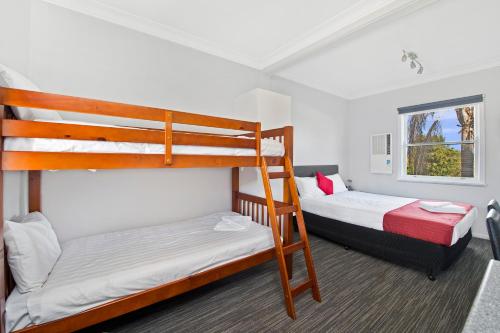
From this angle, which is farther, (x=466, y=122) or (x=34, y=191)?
(x=466, y=122)

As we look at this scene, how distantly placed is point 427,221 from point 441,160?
227 centimetres

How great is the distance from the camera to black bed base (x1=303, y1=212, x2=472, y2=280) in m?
2.25

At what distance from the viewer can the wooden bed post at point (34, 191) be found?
1909 mm

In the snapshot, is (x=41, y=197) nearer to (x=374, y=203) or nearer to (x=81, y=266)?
(x=81, y=266)

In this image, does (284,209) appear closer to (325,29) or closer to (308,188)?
(308,188)

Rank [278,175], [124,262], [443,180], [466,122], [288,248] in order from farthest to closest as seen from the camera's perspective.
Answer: [443,180] → [466,122] → [278,175] → [288,248] → [124,262]

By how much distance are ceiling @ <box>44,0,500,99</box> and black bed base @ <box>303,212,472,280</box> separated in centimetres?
231

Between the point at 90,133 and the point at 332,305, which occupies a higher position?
the point at 90,133

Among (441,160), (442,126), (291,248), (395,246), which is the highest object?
(442,126)

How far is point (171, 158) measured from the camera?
1.56 meters

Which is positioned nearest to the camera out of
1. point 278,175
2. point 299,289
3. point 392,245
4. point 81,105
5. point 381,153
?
point 81,105

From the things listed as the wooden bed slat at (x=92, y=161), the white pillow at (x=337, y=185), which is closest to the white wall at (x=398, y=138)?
the white pillow at (x=337, y=185)

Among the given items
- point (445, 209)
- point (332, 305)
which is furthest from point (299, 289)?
point (445, 209)

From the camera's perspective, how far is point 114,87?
7.54 feet
